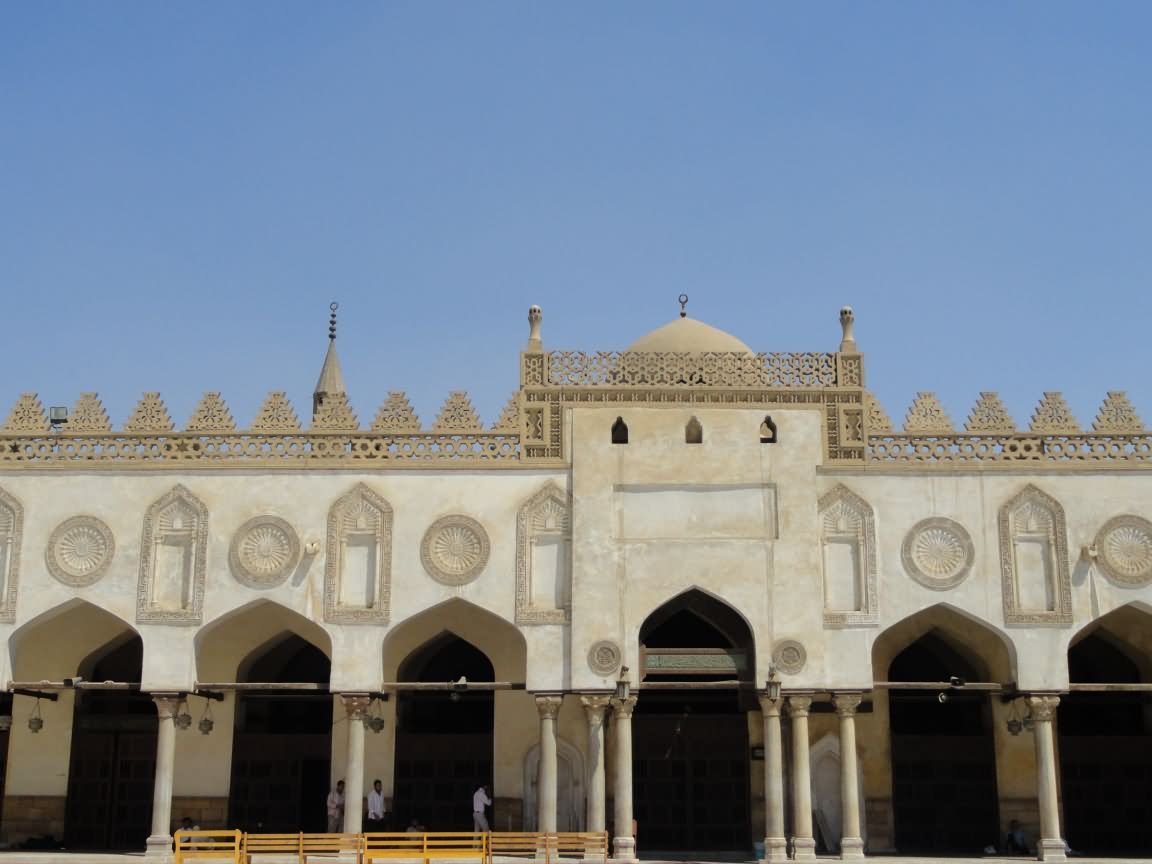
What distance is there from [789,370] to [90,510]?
10913 mm

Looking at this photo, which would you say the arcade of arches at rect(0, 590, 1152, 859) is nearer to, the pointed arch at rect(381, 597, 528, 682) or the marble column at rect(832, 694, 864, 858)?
the pointed arch at rect(381, 597, 528, 682)

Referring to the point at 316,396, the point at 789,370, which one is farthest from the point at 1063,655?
the point at 316,396

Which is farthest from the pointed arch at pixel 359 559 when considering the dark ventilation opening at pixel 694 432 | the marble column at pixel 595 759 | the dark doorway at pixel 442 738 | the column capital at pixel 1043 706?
the column capital at pixel 1043 706

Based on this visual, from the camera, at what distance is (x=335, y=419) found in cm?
2311

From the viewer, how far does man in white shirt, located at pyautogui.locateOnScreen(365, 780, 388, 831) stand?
23078mm

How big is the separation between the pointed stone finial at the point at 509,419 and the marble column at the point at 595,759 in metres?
4.25

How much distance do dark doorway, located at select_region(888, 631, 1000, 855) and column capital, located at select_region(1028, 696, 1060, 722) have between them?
66.1 inches

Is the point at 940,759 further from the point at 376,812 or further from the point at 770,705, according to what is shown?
the point at 376,812

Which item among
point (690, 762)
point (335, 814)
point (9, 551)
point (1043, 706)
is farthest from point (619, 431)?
point (9, 551)

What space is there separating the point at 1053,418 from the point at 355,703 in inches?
451

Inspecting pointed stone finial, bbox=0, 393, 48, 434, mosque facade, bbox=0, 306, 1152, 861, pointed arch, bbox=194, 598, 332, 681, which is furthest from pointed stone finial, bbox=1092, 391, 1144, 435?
pointed stone finial, bbox=0, 393, 48, 434

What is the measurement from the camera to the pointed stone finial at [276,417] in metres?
23.1

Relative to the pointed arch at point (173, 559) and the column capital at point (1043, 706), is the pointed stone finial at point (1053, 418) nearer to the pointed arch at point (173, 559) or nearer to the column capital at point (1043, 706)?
the column capital at point (1043, 706)

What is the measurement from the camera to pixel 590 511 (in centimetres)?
2241
